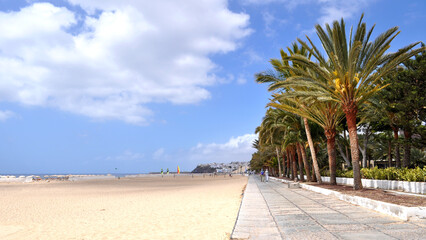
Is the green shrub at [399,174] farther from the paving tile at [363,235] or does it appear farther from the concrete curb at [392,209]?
the paving tile at [363,235]

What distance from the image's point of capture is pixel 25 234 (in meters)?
8.68

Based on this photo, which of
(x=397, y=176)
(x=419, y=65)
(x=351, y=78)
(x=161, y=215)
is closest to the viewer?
(x=161, y=215)

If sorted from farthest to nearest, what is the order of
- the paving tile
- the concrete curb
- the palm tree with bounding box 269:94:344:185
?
the palm tree with bounding box 269:94:344:185 < the concrete curb < the paving tile

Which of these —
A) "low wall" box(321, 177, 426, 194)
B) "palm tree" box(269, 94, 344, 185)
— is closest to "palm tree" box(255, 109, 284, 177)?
"palm tree" box(269, 94, 344, 185)

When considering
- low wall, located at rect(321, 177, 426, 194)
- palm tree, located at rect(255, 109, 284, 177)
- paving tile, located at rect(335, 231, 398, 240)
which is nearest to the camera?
paving tile, located at rect(335, 231, 398, 240)

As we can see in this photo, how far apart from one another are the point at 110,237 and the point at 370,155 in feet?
151

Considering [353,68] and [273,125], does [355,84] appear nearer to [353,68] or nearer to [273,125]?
[353,68]

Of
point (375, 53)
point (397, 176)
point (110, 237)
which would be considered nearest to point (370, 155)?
point (397, 176)

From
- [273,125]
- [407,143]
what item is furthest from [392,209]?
[273,125]

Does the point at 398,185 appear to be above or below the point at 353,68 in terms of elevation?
below

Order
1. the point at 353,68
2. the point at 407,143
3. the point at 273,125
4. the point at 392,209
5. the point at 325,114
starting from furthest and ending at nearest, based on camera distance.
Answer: the point at 273,125, the point at 325,114, the point at 407,143, the point at 353,68, the point at 392,209

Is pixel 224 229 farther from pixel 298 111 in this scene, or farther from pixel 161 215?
pixel 298 111

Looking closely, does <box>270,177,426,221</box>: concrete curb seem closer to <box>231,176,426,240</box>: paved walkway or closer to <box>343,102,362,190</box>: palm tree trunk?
<box>231,176,426,240</box>: paved walkway

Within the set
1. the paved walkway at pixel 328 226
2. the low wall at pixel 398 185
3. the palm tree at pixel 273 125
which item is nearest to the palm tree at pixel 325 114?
the low wall at pixel 398 185
